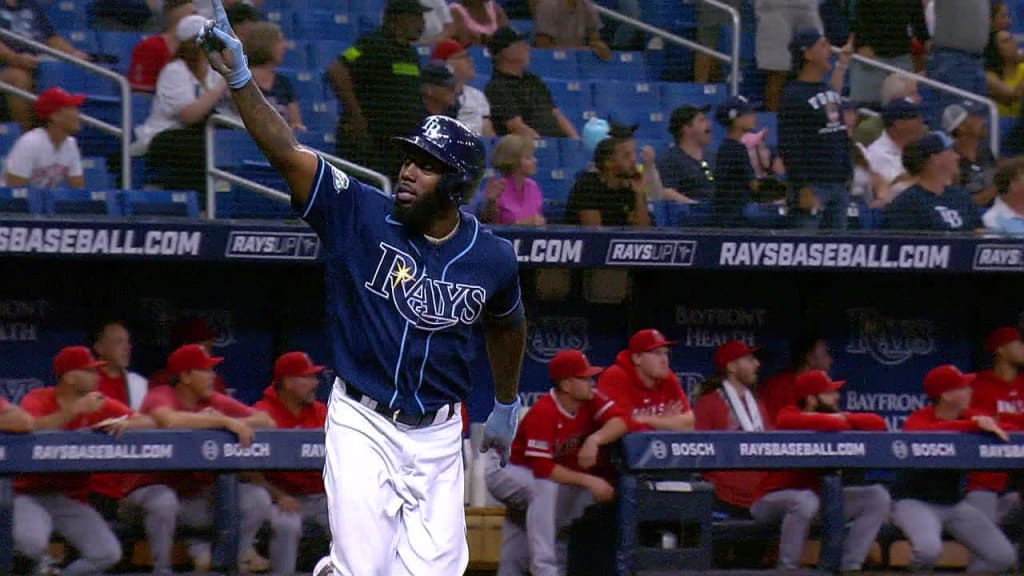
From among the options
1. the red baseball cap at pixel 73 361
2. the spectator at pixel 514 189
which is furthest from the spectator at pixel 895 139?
the red baseball cap at pixel 73 361

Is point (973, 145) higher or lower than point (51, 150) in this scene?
higher

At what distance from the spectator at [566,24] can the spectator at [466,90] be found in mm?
454

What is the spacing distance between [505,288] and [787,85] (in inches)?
164

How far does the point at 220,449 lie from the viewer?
6.90m

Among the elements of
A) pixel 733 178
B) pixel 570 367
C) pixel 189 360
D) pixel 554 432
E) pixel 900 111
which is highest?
pixel 900 111

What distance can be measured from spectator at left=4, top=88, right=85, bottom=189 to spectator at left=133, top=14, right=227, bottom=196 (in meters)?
0.28

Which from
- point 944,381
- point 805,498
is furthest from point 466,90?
point 944,381

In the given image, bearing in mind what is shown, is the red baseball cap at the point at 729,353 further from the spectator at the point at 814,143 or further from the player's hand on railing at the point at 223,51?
the player's hand on railing at the point at 223,51

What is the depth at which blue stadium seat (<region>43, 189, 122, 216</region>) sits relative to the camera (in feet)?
23.9

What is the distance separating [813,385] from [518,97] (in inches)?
75.0

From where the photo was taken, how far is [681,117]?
827 cm

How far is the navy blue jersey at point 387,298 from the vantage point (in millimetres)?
4273

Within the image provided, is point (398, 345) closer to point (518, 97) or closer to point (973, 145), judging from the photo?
point (518, 97)

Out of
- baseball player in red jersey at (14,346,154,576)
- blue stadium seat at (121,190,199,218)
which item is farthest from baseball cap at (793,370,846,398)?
baseball player in red jersey at (14,346,154,576)
